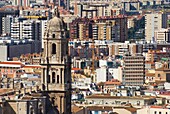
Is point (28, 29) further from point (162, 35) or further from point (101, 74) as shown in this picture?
point (101, 74)

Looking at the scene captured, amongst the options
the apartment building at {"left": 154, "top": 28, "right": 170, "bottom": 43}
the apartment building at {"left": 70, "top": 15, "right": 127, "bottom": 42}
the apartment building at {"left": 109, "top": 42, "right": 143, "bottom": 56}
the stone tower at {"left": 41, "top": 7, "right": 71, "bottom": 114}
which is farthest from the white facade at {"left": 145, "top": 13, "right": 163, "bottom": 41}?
the stone tower at {"left": 41, "top": 7, "right": 71, "bottom": 114}

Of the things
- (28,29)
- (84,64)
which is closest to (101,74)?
(84,64)

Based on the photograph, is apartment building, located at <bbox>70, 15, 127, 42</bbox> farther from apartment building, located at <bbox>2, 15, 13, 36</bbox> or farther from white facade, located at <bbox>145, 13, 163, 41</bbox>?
apartment building, located at <bbox>2, 15, 13, 36</bbox>

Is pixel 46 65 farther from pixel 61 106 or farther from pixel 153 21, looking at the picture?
pixel 153 21

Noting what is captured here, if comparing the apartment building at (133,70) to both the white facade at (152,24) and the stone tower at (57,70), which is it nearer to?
the stone tower at (57,70)

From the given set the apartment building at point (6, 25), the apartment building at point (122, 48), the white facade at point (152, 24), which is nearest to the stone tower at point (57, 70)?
the apartment building at point (122, 48)

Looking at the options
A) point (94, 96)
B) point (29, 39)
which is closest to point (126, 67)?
point (94, 96)
